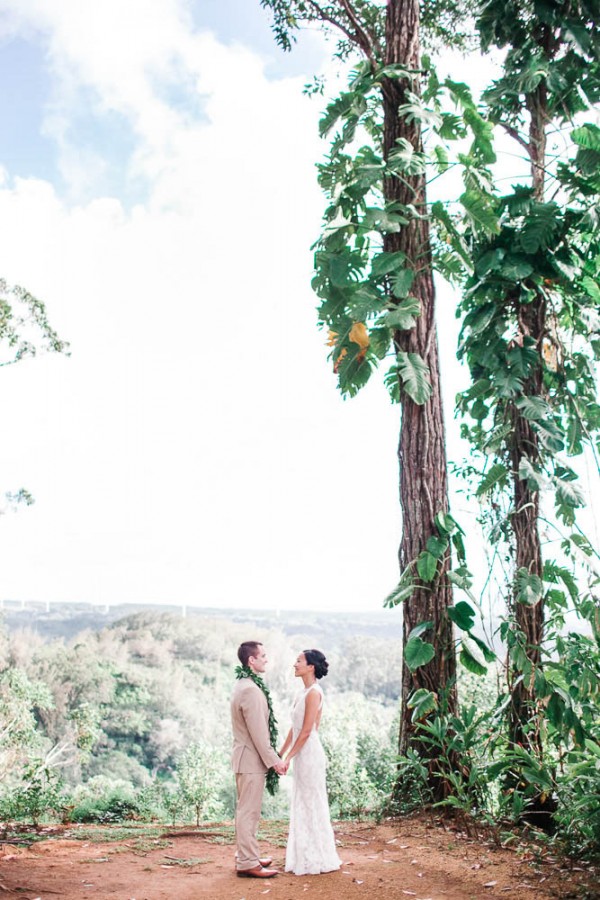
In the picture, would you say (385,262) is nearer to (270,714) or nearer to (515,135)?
(515,135)

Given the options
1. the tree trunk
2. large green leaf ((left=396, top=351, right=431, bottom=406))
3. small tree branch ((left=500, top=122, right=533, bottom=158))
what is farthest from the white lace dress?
small tree branch ((left=500, top=122, right=533, bottom=158))

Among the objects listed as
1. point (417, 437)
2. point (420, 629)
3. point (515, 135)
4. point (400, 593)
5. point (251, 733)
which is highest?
point (515, 135)

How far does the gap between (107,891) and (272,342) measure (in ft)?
71.7

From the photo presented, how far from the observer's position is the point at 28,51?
16953mm

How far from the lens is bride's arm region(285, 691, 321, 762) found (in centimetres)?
397

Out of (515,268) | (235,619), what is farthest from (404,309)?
(235,619)

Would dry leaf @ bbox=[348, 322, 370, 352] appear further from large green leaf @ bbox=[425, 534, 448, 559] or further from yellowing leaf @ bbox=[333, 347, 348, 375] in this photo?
large green leaf @ bbox=[425, 534, 448, 559]

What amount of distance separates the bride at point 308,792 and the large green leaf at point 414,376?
1818 mm

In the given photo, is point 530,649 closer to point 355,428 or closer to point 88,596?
point 88,596

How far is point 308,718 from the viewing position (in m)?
3.98

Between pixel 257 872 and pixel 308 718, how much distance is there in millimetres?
716

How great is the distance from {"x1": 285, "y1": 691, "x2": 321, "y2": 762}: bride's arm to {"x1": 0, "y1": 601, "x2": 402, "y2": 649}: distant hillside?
547 inches

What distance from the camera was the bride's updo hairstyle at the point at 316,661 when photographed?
4082 mm

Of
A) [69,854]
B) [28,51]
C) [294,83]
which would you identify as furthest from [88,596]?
[69,854]
